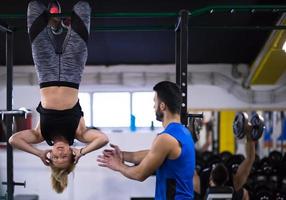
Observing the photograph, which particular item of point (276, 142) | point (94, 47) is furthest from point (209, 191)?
point (276, 142)

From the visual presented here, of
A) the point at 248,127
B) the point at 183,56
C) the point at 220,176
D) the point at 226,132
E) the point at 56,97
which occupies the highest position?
the point at 183,56

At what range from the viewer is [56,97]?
226 cm

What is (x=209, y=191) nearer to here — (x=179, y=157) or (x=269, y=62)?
(x=179, y=157)

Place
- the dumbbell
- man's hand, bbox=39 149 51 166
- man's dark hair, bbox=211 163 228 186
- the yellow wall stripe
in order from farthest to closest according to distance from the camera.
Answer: the yellow wall stripe, man's dark hair, bbox=211 163 228 186, the dumbbell, man's hand, bbox=39 149 51 166

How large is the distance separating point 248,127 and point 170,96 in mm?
1297

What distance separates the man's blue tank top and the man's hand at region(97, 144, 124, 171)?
0.71 feet

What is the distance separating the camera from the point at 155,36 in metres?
5.47

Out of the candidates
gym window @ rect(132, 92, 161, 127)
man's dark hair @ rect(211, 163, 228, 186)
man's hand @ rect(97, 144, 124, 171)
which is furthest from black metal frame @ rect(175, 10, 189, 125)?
gym window @ rect(132, 92, 161, 127)

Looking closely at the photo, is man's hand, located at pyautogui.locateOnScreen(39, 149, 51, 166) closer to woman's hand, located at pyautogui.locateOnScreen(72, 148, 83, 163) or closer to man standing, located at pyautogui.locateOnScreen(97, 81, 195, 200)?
woman's hand, located at pyautogui.locateOnScreen(72, 148, 83, 163)

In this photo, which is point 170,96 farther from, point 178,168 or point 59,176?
point 59,176

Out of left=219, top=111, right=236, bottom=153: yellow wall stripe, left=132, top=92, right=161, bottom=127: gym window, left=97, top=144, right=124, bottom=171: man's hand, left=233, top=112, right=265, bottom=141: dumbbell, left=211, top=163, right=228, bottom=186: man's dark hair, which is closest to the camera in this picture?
left=97, top=144, right=124, bottom=171: man's hand

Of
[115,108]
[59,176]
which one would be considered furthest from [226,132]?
[59,176]

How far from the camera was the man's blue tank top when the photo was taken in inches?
73.2

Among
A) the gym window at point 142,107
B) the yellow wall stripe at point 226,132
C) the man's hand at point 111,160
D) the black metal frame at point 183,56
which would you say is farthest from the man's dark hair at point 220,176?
the yellow wall stripe at point 226,132
